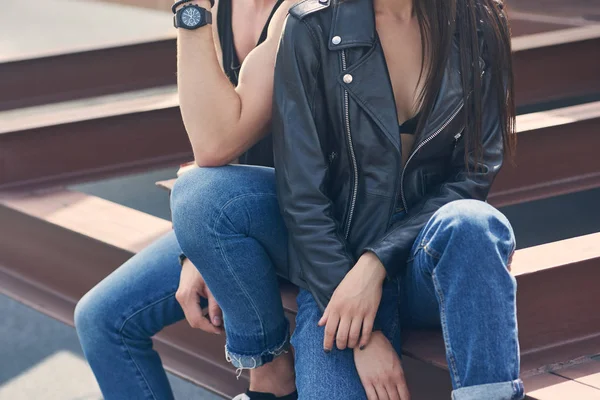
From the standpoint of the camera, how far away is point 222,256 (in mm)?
1734

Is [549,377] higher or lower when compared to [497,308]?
lower

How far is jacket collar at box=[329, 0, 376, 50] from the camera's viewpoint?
1699 millimetres

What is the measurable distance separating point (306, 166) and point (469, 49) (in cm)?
42

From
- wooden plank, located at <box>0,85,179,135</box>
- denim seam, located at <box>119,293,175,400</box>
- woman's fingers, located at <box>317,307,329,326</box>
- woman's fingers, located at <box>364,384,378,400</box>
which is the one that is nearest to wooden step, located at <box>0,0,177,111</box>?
wooden plank, located at <box>0,85,179,135</box>

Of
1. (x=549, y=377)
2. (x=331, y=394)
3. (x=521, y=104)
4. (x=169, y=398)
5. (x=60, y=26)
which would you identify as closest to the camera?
(x=331, y=394)

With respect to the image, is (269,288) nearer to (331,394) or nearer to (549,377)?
(331,394)

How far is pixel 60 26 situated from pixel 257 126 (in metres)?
5.13

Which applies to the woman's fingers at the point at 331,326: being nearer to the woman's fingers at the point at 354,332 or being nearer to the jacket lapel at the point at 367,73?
the woman's fingers at the point at 354,332

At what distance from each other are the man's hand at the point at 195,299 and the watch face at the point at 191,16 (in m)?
0.53

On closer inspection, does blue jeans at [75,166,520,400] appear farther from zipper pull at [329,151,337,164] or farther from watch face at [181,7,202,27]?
watch face at [181,7,202,27]

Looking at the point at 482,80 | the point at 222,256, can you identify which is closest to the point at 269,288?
the point at 222,256

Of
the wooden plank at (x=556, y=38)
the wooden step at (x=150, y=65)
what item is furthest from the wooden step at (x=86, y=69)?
the wooden plank at (x=556, y=38)

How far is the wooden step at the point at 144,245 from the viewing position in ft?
6.56

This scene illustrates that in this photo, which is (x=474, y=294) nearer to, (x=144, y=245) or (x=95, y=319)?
(x=95, y=319)
